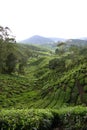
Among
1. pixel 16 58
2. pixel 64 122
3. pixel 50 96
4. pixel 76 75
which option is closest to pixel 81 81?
pixel 76 75

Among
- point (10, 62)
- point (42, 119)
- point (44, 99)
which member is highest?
point (42, 119)

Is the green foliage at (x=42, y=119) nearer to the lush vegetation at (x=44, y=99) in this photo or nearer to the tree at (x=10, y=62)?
the lush vegetation at (x=44, y=99)

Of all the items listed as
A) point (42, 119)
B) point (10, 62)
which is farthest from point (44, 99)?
point (10, 62)

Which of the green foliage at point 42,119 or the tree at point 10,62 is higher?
the green foliage at point 42,119

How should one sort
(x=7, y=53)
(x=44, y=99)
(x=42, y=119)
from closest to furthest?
1. (x=42, y=119)
2. (x=44, y=99)
3. (x=7, y=53)

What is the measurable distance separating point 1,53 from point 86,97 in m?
50.5

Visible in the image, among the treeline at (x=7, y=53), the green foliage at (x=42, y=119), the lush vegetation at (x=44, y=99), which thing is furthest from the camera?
the treeline at (x=7, y=53)

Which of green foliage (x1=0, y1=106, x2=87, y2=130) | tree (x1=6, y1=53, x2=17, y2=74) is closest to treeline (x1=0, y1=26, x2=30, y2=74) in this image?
tree (x1=6, y1=53, x2=17, y2=74)

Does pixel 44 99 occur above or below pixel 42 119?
below

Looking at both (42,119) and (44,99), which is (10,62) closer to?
(44,99)

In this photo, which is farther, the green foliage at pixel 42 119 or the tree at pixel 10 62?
the tree at pixel 10 62

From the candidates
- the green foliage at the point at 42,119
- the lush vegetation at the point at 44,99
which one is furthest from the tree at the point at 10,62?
the green foliage at the point at 42,119

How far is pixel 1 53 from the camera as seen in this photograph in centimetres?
9206

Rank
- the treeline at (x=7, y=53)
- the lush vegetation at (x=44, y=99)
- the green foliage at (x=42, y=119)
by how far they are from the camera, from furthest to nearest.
A: the treeline at (x=7, y=53) < the lush vegetation at (x=44, y=99) < the green foliage at (x=42, y=119)
